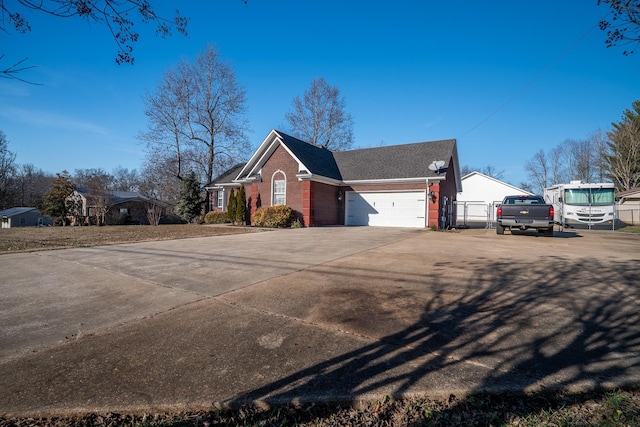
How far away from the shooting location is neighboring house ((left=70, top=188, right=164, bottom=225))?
29.1 meters

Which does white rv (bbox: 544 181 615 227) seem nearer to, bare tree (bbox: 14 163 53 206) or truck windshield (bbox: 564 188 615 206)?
truck windshield (bbox: 564 188 615 206)

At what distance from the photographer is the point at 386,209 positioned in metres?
18.6

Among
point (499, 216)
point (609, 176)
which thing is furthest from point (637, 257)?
point (609, 176)

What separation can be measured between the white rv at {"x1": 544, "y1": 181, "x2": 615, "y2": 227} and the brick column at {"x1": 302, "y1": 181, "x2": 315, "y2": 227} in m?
15.3

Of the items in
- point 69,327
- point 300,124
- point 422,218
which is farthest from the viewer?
point 300,124

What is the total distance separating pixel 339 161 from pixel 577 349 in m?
20.7

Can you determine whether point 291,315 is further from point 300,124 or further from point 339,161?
point 300,124

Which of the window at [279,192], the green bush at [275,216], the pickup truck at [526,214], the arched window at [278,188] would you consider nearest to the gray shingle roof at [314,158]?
the arched window at [278,188]

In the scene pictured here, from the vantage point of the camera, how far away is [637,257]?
7199mm

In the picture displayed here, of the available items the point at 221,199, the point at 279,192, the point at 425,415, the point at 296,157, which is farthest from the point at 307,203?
the point at 425,415

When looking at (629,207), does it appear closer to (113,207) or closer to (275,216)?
(275,216)

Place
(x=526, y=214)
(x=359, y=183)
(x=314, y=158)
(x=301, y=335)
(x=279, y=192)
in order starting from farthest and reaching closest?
(x=314, y=158), (x=279, y=192), (x=359, y=183), (x=526, y=214), (x=301, y=335)

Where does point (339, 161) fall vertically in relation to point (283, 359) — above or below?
above

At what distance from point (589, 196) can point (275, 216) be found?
1866 centimetres
